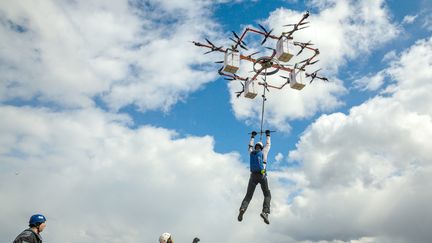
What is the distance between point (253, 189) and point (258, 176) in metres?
0.78

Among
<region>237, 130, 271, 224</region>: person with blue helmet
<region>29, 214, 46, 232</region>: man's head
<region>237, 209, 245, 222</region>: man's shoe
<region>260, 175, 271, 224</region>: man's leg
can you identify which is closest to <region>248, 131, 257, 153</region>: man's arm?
<region>237, 130, 271, 224</region>: person with blue helmet

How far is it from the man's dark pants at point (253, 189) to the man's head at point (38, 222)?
1033 cm

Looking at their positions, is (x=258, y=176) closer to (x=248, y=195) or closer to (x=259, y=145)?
(x=248, y=195)

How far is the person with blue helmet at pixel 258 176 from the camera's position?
18234mm

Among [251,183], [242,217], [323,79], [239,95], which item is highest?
[323,79]

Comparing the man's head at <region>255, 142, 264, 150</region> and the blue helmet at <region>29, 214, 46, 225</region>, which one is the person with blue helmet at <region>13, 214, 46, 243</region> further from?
the man's head at <region>255, 142, 264, 150</region>

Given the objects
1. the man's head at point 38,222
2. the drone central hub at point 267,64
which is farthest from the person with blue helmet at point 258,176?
the man's head at point 38,222

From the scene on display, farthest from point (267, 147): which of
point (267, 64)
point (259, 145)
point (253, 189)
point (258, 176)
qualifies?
point (267, 64)

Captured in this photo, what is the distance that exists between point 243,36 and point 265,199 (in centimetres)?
939

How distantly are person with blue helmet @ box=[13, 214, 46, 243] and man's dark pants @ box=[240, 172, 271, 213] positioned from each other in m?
10.4

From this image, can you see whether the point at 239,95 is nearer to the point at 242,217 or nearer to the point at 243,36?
the point at 243,36

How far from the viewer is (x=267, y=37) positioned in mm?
21609

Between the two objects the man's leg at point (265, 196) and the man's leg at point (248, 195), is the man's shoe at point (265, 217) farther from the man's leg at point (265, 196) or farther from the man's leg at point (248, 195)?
the man's leg at point (248, 195)

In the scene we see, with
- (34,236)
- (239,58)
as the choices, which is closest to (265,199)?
(239,58)
